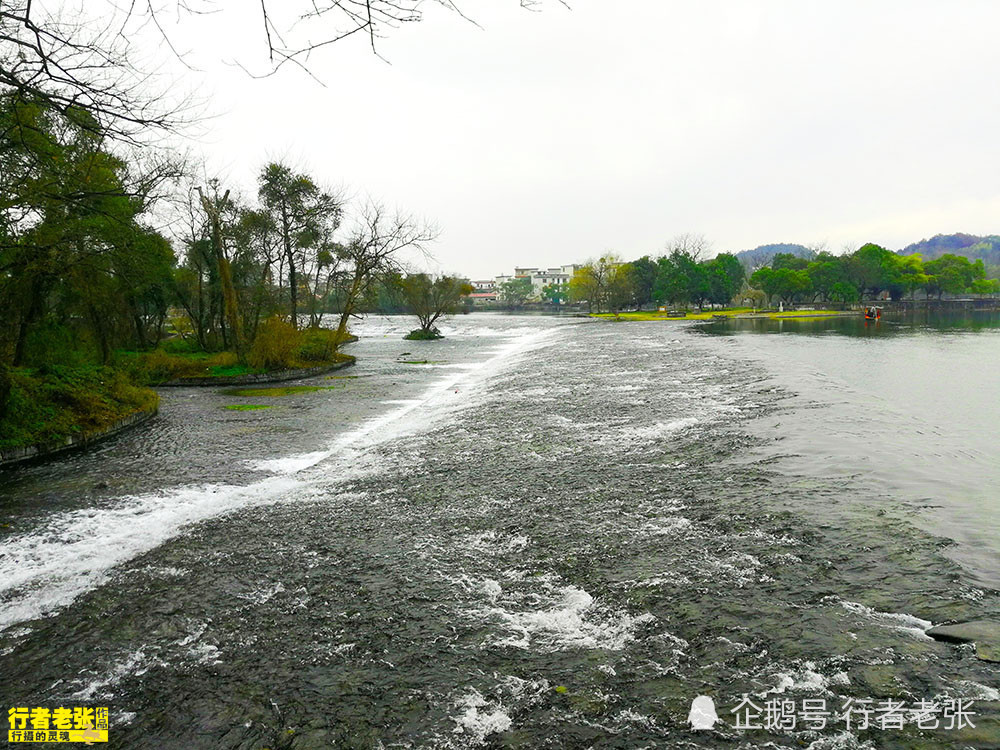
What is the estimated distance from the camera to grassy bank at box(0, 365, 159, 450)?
37.7 feet

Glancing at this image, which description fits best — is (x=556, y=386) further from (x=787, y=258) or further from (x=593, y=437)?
(x=787, y=258)

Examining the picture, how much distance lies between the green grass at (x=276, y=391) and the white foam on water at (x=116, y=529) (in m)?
9.03

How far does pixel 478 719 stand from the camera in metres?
→ 3.52

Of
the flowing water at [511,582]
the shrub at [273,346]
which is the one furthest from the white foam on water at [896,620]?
the shrub at [273,346]

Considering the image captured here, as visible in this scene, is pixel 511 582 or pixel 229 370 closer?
pixel 511 582

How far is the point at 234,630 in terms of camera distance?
184 inches

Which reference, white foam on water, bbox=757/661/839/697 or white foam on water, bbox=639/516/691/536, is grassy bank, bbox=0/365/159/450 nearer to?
white foam on water, bbox=639/516/691/536

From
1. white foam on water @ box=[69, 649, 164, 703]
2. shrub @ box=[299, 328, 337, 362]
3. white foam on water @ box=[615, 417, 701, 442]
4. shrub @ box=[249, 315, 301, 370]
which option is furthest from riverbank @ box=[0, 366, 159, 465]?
shrub @ box=[299, 328, 337, 362]

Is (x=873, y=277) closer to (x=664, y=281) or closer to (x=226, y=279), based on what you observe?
(x=664, y=281)

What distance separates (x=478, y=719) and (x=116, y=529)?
18.9 feet

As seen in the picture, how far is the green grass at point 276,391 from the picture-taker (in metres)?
19.9

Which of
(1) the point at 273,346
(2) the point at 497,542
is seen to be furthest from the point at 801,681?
(1) the point at 273,346

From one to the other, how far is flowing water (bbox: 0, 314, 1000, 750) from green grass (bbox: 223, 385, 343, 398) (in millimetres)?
7986

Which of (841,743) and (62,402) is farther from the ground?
(62,402)
